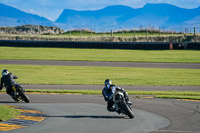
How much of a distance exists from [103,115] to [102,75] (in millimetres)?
17626

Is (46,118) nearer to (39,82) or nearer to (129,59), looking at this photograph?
(39,82)

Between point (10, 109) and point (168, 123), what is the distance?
19.7 feet

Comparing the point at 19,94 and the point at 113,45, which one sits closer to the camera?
the point at 19,94

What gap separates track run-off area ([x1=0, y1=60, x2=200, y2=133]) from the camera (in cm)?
1303

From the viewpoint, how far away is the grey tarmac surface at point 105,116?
513 inches

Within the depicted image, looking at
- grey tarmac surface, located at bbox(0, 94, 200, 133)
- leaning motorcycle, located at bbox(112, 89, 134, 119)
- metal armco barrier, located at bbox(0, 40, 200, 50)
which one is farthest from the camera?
metal armco barrier, located at bbox(0, 40, 200, 50)

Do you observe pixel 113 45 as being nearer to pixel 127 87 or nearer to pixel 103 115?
pixel 127 87

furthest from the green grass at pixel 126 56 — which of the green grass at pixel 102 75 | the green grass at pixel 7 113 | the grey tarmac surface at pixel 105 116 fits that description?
the green grass at pixel 7 113

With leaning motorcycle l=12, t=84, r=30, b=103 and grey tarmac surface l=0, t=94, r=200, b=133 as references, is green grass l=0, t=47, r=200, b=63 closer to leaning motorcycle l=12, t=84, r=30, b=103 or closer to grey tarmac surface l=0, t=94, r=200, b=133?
grey tarmac surface l=0, t=94, r=200, b=133

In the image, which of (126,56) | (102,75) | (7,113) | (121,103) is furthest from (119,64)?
(121,103)

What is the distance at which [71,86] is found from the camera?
86.6 feet

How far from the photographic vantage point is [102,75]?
33.3 metres

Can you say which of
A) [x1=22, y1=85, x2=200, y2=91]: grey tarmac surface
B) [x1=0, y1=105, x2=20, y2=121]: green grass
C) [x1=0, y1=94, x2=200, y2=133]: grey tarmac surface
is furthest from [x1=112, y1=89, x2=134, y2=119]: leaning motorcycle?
[x1=22, y1=85, x2=200, y2=91]: grey tarmac surface

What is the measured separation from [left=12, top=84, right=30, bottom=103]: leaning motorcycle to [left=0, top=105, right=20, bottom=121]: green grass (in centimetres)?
217
